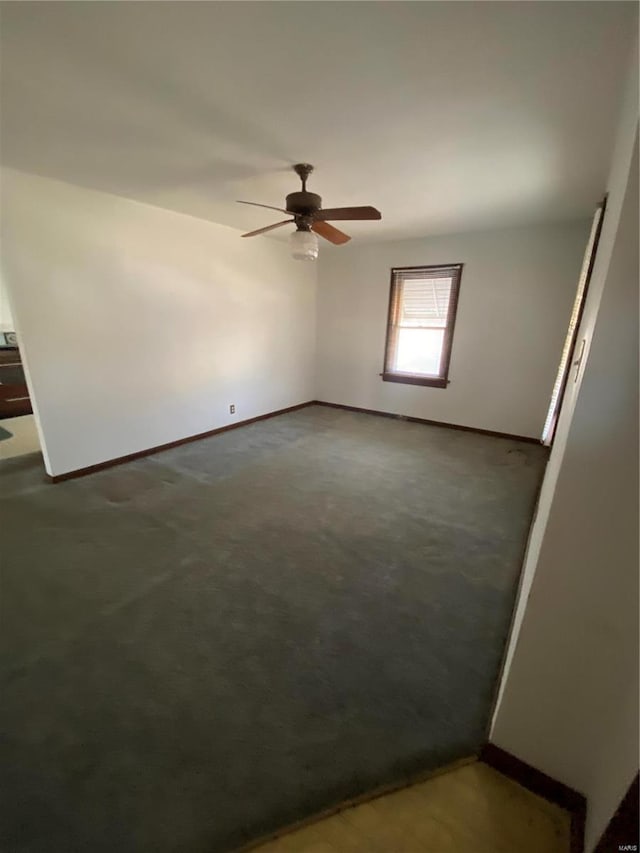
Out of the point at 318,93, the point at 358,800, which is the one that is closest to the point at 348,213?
the point at 318,93

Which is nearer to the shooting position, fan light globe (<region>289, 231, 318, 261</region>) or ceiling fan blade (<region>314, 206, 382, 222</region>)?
ceiling fan blade (<region>314, 206, 382, 222</region>)

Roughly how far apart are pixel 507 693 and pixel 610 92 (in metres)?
2.45

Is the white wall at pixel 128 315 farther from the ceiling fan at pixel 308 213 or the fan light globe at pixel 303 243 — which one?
the fan light globe at pixel 303 243

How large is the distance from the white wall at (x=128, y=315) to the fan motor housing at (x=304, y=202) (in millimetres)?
1736

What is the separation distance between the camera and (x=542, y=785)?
3.78 ft

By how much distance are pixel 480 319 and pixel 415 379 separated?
3.51 ft

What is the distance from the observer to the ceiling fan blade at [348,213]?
226 centimetres

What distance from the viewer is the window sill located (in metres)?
4.70

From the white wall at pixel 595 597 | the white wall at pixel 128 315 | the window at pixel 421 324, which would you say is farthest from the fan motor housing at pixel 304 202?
the window at pixel 421 324

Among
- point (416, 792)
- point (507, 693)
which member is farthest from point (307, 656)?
point (507, 693)

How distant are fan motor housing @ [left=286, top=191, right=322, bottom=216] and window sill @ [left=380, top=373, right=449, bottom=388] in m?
2.90

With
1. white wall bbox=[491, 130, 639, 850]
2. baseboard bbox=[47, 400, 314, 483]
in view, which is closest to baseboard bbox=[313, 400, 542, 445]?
baseboard bbox=[47, 400, 314, 483]

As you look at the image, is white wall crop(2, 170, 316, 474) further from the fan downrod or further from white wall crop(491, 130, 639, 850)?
white wall crop(491, 130, 639, 850)

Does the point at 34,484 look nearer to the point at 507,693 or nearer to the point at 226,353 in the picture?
the point at 226,353
